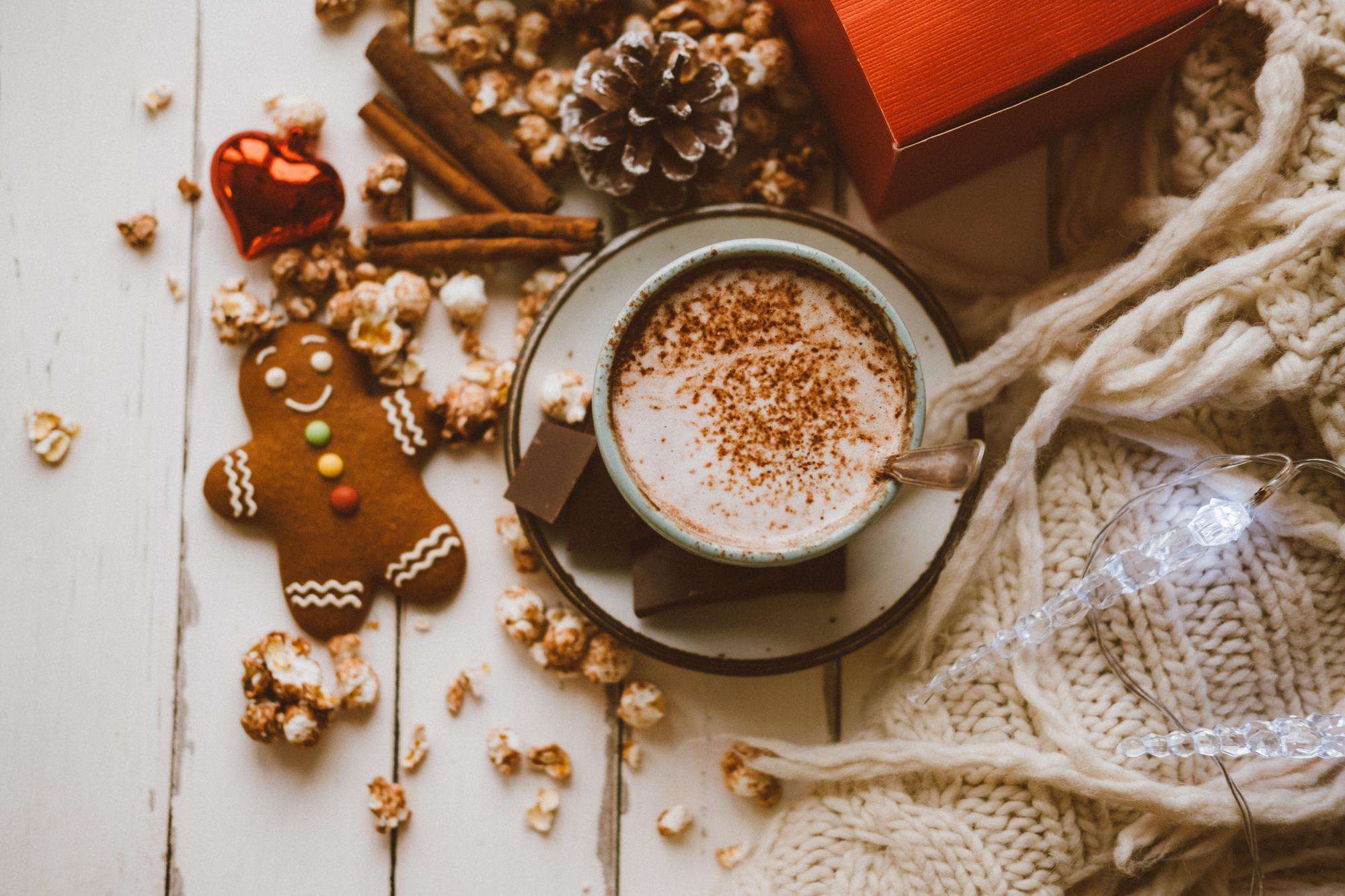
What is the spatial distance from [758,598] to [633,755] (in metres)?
0.23

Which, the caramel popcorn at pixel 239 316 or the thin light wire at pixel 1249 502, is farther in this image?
the caramel popcorn at pixel 239 316

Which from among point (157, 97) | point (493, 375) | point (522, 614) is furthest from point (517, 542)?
point (157, 97)

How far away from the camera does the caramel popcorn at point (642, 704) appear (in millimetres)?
993

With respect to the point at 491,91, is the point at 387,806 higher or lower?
lower

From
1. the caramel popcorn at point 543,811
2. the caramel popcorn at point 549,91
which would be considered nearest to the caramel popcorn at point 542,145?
the caramel popcorn at point 549,91

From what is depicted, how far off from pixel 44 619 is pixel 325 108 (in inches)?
24.0

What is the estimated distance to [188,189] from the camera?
102 cm

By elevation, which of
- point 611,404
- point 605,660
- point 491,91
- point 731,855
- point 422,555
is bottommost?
point 731,855

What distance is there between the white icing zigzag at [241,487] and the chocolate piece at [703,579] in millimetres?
400

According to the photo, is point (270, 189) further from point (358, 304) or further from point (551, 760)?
point (551, 760)

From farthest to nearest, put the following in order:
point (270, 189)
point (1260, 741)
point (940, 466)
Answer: point (270, 189)
point (1260, 741)
point (940, 466)

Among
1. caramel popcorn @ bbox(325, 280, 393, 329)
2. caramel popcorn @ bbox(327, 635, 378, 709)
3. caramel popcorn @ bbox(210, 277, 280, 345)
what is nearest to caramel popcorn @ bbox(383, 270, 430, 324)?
caramel popcorn @ bbox(325, 280, 393, 329)

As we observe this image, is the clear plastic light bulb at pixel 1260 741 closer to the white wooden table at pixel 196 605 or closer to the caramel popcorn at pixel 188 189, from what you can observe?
the white wooden table at pixel 196 605

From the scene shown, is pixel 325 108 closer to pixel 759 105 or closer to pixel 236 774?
pixel 759 105
